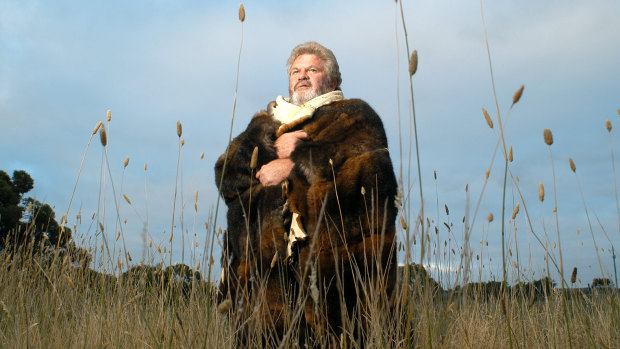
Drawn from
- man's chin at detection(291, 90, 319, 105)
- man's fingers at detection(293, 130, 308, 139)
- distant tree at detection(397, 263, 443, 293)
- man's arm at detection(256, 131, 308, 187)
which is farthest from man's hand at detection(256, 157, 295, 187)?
distant tree at detection(397, 263, 443, 293)

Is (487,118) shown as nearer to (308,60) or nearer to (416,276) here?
(416,276)

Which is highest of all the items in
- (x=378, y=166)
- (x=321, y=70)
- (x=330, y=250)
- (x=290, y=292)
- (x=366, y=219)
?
(x=321, y=70)

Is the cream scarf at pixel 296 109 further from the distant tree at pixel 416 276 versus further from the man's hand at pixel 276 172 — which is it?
the distant tree at pixel 416 276

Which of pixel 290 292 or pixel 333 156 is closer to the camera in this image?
pixel 290 292

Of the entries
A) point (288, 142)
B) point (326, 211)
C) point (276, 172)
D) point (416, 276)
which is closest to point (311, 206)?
point (326, 211)

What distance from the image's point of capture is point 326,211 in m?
2.61

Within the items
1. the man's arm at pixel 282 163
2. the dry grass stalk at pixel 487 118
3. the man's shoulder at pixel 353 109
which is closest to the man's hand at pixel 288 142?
the man's arm at pixel 282 163

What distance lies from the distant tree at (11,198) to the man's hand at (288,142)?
11.5m

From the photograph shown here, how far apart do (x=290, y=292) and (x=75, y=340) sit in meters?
1.44

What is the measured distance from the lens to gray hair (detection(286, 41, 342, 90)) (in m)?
3.46

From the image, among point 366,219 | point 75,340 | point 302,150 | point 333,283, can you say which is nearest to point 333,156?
point 302,150

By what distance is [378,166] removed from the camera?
108 inches

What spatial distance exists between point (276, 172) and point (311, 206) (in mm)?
306

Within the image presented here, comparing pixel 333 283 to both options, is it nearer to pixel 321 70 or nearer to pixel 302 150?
pixel 302 150
